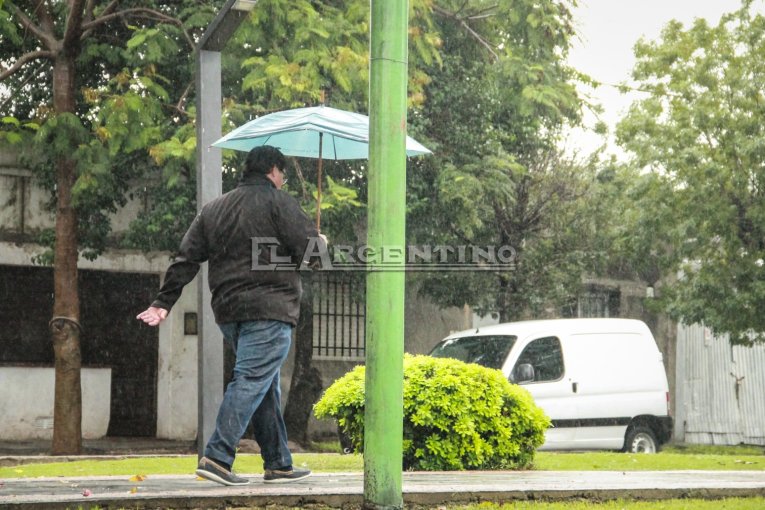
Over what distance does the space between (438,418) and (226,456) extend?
3140 millimetres

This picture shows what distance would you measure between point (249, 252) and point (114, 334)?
1336 cm

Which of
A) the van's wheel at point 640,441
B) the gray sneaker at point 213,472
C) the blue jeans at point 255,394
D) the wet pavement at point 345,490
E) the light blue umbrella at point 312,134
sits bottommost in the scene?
the van's wheel at point 640,441

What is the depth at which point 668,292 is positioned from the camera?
68.0 feet

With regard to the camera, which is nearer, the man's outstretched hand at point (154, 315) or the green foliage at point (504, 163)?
the man's outstretched hand at point (154, 315)

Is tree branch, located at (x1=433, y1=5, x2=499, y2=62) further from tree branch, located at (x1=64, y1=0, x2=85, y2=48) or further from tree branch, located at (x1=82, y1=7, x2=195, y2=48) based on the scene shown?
tree branch, located at (x1=64, y1=0, x2=85, y2=48)

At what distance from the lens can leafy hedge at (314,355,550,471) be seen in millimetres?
8336

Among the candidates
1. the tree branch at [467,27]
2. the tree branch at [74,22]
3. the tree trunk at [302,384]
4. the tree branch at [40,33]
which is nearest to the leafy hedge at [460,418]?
the tree branch at [74,22]

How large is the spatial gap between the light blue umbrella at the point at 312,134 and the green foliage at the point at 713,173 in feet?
35.0

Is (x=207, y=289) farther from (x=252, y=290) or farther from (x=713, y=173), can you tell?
(x=713, y=173)

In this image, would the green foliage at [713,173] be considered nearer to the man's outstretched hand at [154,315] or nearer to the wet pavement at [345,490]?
the wet pavement at [345,490]

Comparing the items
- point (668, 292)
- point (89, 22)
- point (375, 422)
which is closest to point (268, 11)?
point (89, 22)

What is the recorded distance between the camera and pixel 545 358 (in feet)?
47.2

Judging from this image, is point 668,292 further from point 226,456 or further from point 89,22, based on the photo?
point 226,456

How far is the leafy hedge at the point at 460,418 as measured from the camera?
834cm
